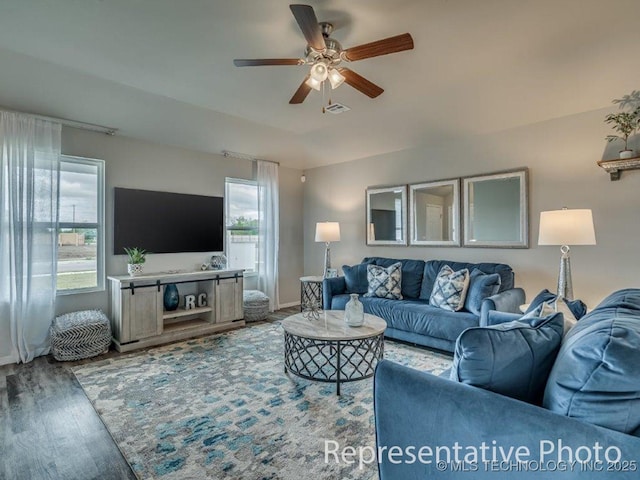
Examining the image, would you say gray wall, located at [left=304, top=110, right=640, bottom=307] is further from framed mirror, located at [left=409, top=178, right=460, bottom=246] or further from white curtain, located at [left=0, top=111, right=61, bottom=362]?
white curtain, located at [left=0, top=111, right=61, bottom=362]

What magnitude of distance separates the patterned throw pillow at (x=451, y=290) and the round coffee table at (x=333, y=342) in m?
0.97

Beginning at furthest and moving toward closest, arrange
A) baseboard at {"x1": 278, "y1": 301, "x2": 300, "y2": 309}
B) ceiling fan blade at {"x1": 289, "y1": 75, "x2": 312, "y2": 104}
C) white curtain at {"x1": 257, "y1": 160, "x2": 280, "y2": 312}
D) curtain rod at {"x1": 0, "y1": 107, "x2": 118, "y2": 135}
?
baseboard at {"x1": 278, "y1": 301, "x2": 300, "y2": 309} < white curtain at {"x1": 257, "y1": 160, "x2": 280, "y2": 312} < curtain rod at {"x1": 0, "y1": 107, "x2": 118, "y2": 135} < ceiling fan blade at {"x1": 289, "y1": 75, "x2": 312, "y2": 104}

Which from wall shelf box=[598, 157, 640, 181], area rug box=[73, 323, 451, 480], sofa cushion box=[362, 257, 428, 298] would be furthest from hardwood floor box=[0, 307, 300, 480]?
wall shelf box=[598, 157, 640, 181]

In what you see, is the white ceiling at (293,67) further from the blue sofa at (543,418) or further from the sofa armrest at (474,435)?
the sofa armrest at (474,435)

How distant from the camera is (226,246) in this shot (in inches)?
211

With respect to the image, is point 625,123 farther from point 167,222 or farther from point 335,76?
point 167,222

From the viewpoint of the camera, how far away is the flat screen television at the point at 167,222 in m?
4.26

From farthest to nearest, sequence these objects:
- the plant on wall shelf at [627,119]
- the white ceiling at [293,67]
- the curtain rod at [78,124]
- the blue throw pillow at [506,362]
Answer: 1. the curtain rod at [78,124]
2. the plant on wall shelf at [627,119]
3. the white ceiling at [293,67]
4. the blue throw pillow at [506,362]

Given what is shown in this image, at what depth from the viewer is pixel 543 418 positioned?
3.40 feet

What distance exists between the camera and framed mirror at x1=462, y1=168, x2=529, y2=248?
→ 390 cm


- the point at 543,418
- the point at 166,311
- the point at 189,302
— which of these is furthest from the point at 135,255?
the point at 543,418

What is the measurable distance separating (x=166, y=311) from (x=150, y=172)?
1.86 metres

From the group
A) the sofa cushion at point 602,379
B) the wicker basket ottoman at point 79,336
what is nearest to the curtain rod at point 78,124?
the wicker basket ottoman at point 79,336

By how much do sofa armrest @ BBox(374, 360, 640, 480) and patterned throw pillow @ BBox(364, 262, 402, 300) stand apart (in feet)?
9.86
